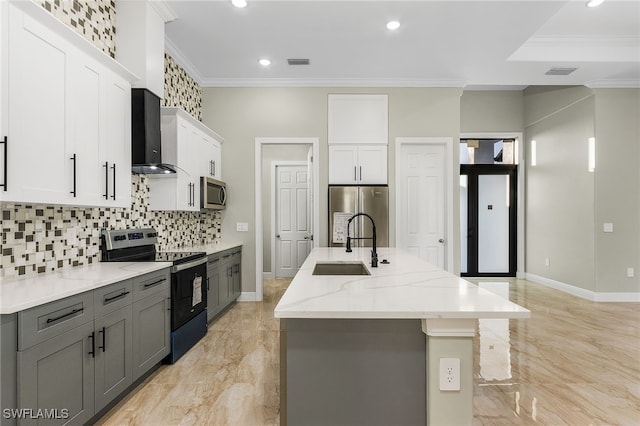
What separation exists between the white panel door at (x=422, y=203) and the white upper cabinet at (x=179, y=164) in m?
2.88

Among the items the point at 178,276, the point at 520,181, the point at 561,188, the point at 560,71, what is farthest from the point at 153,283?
the point at 520,181

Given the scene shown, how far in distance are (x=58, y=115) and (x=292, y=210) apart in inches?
191

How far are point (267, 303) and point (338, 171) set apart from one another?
85.0 inches

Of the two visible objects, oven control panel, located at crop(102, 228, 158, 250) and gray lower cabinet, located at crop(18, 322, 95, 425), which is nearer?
gray lower cabinet, located at crop(18, 322, 95, 425)

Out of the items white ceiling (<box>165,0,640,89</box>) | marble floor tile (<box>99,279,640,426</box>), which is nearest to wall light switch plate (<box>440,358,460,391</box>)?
marble floor tile (<box>99,279,640,426</box>)

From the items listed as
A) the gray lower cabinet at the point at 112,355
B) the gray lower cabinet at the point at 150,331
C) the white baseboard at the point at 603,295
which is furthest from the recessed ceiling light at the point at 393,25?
the white baseboard at the point at 603,295

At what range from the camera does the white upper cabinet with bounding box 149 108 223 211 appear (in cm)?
341

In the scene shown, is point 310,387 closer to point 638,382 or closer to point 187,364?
point 187,364

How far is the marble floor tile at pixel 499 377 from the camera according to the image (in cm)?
210

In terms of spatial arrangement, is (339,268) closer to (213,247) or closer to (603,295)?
(213,247)

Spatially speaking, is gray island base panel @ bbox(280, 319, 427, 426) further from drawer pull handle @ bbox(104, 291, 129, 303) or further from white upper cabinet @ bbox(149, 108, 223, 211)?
white upper cabinet @ bbox(149, 108, 223, 211)

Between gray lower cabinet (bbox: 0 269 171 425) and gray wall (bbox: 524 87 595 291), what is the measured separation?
19.0 feet

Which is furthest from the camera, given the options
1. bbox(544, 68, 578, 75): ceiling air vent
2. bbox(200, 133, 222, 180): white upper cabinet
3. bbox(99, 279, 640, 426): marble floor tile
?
bbox(544, 68, 578, 75): ceiling air vent

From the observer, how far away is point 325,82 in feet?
16.0
